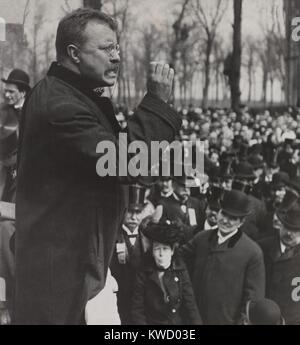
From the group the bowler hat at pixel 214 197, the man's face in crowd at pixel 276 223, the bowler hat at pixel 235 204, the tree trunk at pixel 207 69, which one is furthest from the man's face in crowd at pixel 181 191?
the tree trunk at pixel 207 69

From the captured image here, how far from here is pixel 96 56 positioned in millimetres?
1532

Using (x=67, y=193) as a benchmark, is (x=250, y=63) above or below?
above

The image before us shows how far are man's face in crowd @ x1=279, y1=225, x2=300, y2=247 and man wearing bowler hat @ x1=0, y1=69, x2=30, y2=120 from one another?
65.3 inches

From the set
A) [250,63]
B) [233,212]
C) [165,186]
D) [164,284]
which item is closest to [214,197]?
[165,186]

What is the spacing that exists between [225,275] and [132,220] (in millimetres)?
600

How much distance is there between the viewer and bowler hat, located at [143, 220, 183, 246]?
10.0 ft

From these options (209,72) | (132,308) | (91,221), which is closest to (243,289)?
(132,308)

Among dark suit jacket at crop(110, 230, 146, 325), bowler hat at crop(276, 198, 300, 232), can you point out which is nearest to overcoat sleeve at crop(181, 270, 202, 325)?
dark suit jacket at crop(110, 230, 146, 325)

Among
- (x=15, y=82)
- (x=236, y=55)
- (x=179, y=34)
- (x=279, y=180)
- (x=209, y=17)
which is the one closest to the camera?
(x=15, y=82)

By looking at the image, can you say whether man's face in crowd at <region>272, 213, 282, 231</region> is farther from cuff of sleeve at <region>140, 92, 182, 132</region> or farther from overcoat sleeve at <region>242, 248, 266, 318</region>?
cuff of sleeve at <region>140, 92, 182, 132</region>

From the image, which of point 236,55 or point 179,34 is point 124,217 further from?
point 236,55

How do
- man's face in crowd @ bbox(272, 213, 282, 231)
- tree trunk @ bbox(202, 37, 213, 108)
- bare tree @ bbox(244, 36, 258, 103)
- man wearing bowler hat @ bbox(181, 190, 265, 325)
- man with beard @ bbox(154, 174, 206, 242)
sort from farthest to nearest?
bare tree @ bbox(244, 36, 258, 103), tree trunk @ bbox(202, 37, 213, 108), man with beard @ bbox(154, 174, 206, 242), man's face in crowd @ bbox(272, 213, 282, 231), man wearing bowler hat @ bbox(181, 190, 265, 325)
